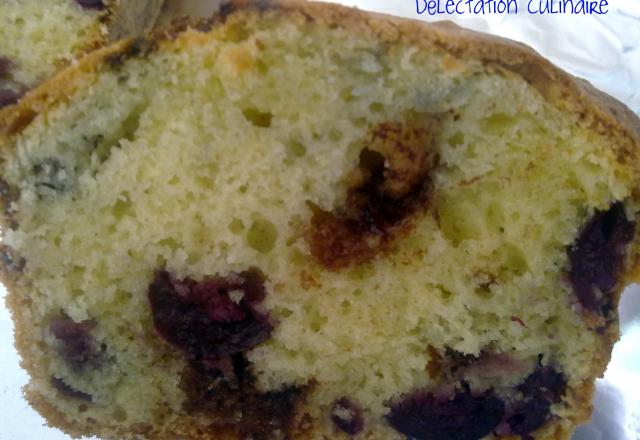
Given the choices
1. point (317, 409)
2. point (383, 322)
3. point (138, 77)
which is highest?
point (138, 77)

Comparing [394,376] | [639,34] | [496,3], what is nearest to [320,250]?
[394,376]

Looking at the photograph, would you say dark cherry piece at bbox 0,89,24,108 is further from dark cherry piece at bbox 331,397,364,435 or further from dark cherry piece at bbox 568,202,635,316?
dark cherry piece at bbox 568,202,635,316

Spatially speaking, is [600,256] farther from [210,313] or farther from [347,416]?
[210,313]

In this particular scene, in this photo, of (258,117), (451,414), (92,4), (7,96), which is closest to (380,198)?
(258,117)

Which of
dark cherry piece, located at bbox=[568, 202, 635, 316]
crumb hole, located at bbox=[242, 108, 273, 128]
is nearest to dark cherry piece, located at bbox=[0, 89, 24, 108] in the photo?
crumb hole, located at bbox=[242, 108, 273, 128]

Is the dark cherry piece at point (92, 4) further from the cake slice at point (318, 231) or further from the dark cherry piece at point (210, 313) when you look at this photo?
the dark cherry piece at point (210, 313)

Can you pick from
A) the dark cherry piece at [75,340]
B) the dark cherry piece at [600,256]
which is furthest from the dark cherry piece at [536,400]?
the dark cherry piece at [75,340]

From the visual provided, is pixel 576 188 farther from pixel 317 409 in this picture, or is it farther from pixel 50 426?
pixel 50 426

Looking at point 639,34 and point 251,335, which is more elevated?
point 639,34
